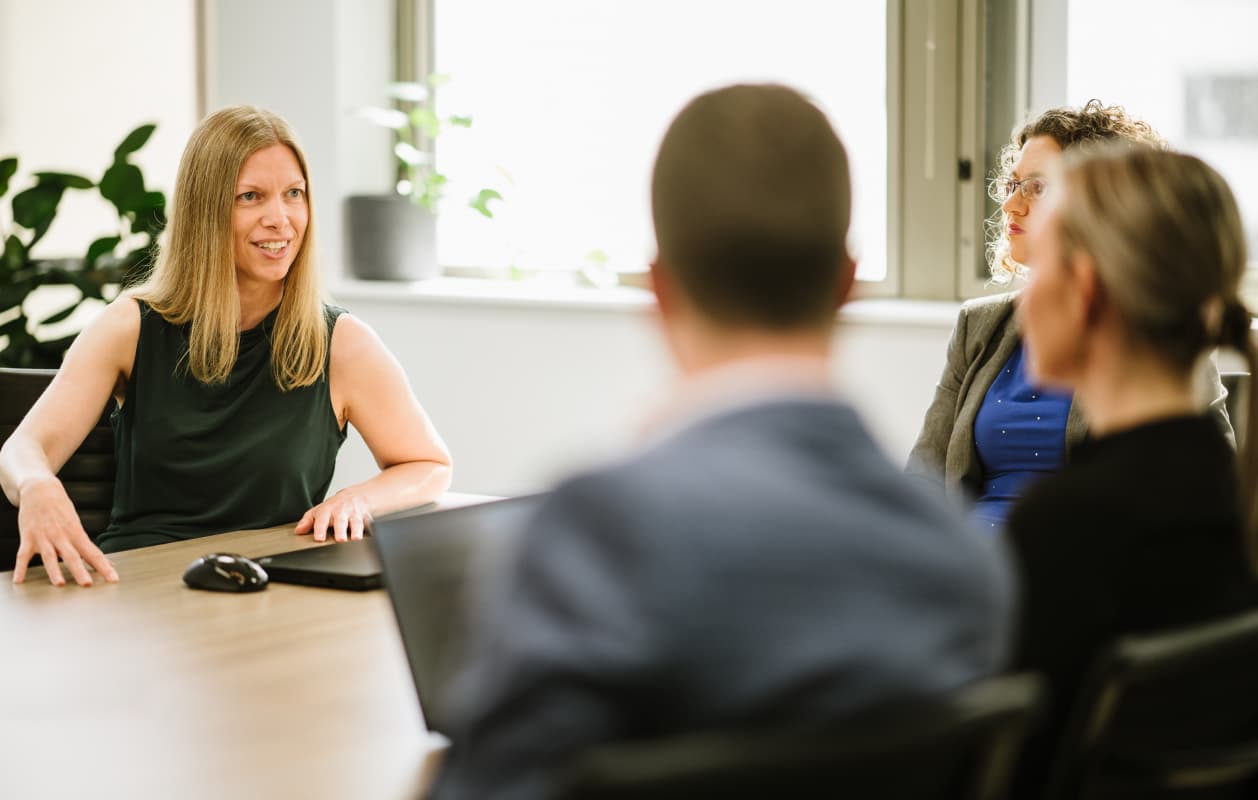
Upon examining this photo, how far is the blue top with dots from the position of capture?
7.41 ft

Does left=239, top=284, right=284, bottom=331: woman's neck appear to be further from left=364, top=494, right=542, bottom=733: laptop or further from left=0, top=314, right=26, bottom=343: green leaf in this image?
left=0, top=314, right=26, bottom=343: green leaf

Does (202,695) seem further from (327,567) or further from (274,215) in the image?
(274,215)

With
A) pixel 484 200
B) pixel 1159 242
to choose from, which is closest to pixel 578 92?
pixel 484 200

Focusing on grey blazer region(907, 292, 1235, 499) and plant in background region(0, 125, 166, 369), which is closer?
grey blazer region(907, 292, 1235, 499)

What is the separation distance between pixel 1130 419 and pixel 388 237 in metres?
3.60

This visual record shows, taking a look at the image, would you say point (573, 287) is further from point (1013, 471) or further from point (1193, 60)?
point (1013, 471)

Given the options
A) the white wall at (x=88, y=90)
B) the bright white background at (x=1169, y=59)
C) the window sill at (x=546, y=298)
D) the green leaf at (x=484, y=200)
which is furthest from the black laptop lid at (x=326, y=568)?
the white wall at (x=88, y=90)

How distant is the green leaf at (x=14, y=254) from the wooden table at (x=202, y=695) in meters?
1.82

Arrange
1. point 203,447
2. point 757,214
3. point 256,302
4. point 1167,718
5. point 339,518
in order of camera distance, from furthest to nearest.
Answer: point 256,302, point 203,447, point 339,518, point 1167,718, point 757,214

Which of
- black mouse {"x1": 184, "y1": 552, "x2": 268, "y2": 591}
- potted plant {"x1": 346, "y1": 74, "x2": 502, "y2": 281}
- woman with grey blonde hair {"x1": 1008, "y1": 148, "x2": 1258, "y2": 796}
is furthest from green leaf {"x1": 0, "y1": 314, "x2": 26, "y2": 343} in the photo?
woman with grey blonde hair {"x1": 1008, "y1": 148, "x2": 1258, "y2": 796}

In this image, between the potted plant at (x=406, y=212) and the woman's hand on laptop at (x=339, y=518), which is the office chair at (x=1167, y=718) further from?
the potted plant at (x=406, y=212)

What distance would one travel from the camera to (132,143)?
11.5 feet

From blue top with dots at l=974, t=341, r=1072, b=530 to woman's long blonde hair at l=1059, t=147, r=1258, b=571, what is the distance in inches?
47.2

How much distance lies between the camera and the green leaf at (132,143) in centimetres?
347
